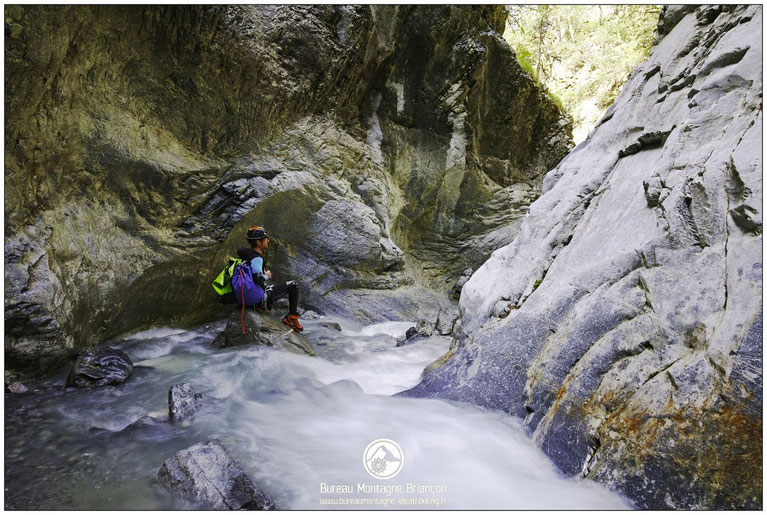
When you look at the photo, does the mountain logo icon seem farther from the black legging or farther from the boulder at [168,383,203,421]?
the black legging

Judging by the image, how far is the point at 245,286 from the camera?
→ 689 centimetres

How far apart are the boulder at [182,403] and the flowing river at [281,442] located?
0.12 m

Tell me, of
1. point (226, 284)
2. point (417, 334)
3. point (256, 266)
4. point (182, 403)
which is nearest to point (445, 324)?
point (417, 334)

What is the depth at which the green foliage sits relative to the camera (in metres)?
14.2

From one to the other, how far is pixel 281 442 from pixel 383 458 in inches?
39.5

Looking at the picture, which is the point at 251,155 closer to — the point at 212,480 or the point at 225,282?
the point at 225,282

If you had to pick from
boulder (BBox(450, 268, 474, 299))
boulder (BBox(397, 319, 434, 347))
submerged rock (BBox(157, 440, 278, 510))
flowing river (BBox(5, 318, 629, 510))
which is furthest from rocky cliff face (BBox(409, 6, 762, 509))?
boulder (BBox(450, 268, 474, 299))

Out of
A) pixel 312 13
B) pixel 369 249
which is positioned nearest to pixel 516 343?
pixel 369 249

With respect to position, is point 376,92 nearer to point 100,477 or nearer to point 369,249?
point 369,249

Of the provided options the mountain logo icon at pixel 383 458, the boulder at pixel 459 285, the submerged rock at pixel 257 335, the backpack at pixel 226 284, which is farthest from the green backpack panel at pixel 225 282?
the boulder at pixel 459 285

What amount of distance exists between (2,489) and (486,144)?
1322 centimetres

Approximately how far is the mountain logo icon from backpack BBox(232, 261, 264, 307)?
13.4 ft

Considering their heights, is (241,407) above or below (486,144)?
below

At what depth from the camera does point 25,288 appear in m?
4.91
